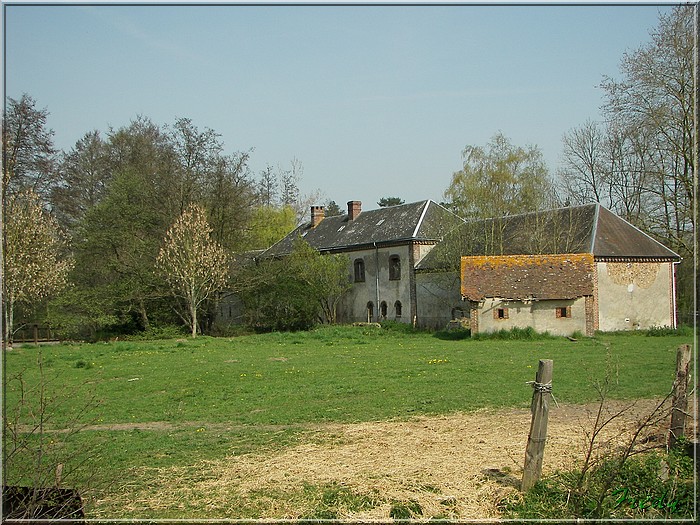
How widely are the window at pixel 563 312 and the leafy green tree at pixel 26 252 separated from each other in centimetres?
2336

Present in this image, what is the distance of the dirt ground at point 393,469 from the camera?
7.10 meters

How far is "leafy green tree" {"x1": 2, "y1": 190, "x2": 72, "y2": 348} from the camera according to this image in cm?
2855

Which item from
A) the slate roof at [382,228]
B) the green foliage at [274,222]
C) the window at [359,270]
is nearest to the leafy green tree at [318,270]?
the window at [359,270]

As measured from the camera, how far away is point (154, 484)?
26.5ft

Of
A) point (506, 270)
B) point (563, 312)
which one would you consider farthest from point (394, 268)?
point (563, 312)

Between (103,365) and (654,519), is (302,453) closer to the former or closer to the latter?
(654,519)

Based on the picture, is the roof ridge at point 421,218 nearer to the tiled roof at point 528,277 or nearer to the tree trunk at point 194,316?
the tiled roof at point 528,277

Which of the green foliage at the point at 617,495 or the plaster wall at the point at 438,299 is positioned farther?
the plaster wall at the point at 438,299

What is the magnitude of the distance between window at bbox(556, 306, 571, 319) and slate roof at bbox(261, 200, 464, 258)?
10.1 meters

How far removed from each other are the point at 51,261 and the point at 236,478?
29.9 m

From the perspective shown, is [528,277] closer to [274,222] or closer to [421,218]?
[421,218]

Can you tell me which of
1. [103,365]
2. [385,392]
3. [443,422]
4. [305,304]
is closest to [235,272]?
[305,304]

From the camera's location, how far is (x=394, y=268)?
43.1 meters

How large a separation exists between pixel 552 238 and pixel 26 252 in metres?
25.9
